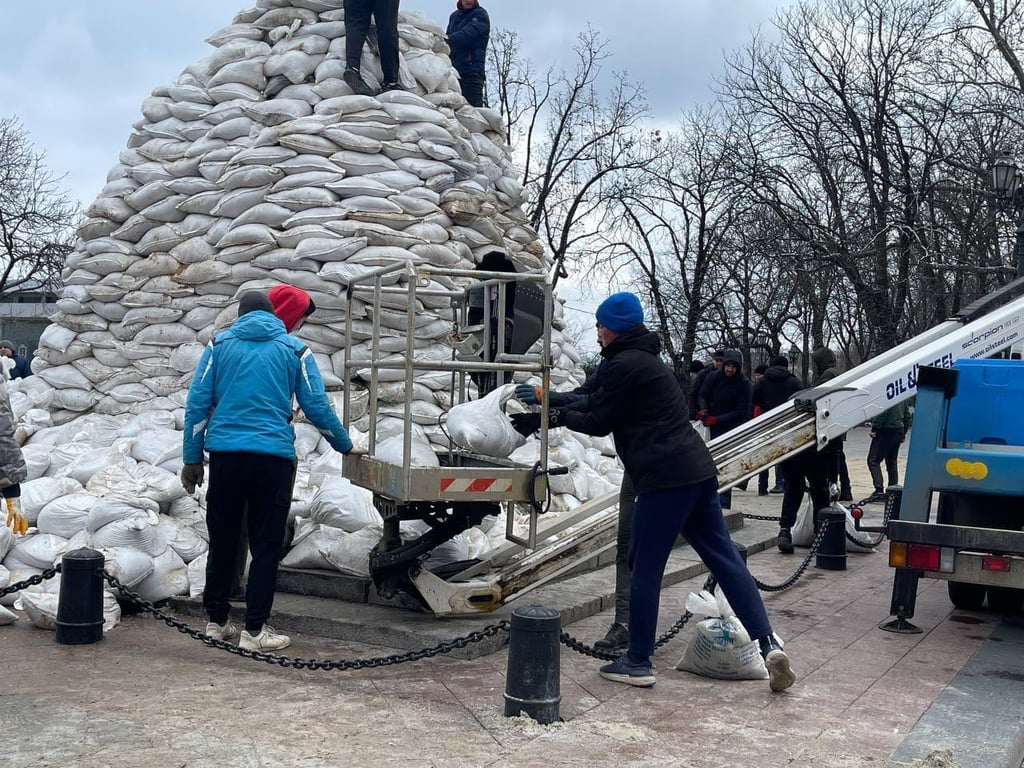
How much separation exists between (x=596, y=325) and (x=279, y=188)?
383 cm

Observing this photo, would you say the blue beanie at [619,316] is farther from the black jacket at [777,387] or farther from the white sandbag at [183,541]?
the black jacket at [777,387]

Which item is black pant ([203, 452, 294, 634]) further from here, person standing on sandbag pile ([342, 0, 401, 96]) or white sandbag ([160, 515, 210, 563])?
person standing on sandbag pile ([342, 0, 401, 96])

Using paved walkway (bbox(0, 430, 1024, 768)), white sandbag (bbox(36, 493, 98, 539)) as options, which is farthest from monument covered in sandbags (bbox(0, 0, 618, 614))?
paved walkway (bbox(0, 430, 1024, 768))

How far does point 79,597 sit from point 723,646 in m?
3.00

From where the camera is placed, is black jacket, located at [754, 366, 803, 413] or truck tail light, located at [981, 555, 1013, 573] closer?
truck tail light, located at [981, 555, 1013, 573]

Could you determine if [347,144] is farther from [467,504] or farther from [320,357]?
[467,504]

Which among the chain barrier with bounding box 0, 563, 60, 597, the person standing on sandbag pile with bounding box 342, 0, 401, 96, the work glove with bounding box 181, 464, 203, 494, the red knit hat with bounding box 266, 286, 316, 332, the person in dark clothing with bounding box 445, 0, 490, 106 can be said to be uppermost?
the person in dark clothing with bounding box 445, 0, 490, 106

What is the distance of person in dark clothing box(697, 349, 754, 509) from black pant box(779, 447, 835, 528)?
203 cm

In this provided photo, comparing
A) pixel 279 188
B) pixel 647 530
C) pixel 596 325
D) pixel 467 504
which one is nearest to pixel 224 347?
pixel 467 504

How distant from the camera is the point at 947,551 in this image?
5.80 meters

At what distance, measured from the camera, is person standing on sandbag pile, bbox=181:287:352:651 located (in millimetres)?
5145

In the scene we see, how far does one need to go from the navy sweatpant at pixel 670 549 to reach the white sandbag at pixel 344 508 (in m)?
1.91

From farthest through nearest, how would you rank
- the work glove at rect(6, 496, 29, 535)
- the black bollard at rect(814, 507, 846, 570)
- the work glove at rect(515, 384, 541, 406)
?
1. the black bollard at rect(814, 507, 846, 570)
2. the work glove at rect(6, 496, 29, 535)
3. the work glove at rect(515, 384, 541, 406)

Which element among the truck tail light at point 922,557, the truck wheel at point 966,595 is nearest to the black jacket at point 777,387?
the truck wheel at point 966,595
